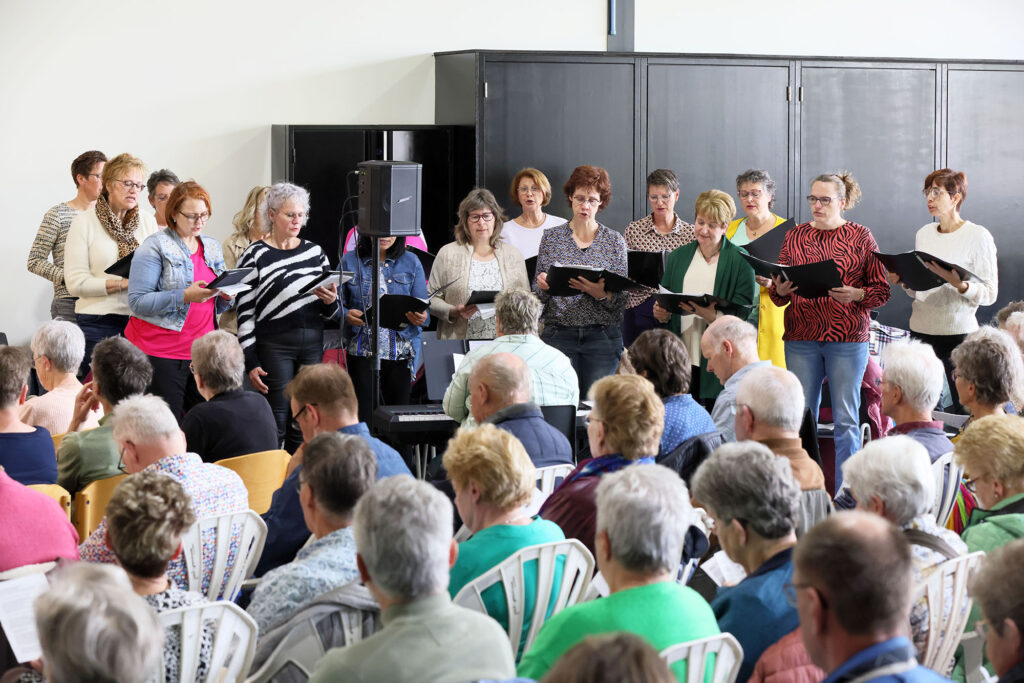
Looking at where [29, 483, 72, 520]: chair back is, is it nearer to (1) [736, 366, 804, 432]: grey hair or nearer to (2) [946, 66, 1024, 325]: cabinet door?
(1) [736, 366, 804, 432]: grey hair

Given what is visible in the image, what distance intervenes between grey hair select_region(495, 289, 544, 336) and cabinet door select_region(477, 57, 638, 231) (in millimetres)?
3035

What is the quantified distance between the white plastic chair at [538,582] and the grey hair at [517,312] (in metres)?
1.98

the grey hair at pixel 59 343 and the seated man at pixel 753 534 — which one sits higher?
the grey hair at pixel 59 343

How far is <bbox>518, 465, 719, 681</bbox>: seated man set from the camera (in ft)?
6.95

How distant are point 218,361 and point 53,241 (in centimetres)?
279

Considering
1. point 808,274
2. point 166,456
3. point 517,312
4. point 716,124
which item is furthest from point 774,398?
point 716,124

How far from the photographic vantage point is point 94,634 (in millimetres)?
1627

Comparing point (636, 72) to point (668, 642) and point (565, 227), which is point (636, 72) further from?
point (668, 642)

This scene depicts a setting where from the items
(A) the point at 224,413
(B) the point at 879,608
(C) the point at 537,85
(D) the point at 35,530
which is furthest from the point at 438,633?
(C) the point at 537,85

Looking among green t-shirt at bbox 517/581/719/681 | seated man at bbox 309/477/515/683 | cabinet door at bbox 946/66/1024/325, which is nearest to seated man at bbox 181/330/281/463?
seated man at bbox 309/477/515/683

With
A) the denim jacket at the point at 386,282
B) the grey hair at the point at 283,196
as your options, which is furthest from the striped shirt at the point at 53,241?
the denim jacket at the point at 386,282

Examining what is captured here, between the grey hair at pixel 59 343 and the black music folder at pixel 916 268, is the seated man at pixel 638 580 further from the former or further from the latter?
the black music folder at pixel 916 268

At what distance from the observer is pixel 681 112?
25.8ft

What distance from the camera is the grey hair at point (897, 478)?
263 cm
